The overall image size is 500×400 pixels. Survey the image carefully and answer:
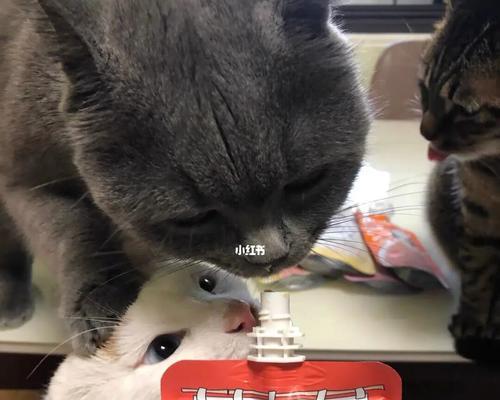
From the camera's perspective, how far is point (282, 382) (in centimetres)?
62

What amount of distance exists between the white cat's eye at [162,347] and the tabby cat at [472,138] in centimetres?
43

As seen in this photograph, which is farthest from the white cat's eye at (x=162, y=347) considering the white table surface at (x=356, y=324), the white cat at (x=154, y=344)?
the white table surface at (x=356, y=324)

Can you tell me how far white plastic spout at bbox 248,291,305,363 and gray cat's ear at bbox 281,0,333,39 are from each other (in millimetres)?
266

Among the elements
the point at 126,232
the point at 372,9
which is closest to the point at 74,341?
the point at 126,232

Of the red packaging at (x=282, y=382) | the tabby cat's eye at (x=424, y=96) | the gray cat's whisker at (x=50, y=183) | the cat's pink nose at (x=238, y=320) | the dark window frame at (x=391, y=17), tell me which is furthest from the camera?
the dark window frame at (x=391, y=17)

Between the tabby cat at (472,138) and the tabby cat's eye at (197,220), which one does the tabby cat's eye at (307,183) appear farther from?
the tabby cat at (472,138)

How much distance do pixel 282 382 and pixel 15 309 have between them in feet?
1.64

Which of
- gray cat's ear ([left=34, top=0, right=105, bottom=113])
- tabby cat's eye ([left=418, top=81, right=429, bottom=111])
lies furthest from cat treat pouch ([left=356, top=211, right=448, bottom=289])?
gray cat's ear ([left=34, top=0, right=105, bottom=113])

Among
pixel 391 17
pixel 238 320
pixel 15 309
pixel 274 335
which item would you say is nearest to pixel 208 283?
pixel 238 320

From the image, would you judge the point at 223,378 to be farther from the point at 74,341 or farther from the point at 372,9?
the point at 372,9

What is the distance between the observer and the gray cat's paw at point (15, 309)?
0.96 metres

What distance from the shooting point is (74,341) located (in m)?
0.78

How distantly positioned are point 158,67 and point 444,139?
430 millimetres

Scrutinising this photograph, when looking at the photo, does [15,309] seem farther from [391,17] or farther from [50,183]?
[391,17]
